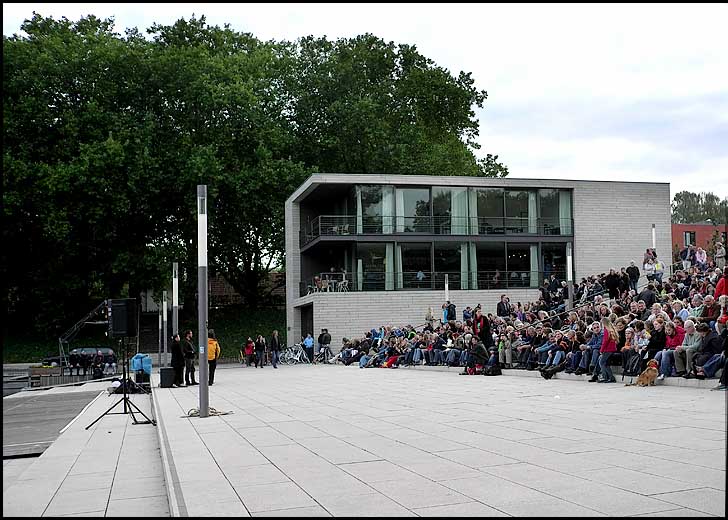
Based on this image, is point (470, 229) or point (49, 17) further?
point (49, 17)

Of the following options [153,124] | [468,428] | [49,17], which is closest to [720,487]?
[468,428]

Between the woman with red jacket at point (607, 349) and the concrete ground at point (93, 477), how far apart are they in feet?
32.8

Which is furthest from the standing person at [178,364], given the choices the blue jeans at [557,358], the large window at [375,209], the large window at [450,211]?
the large window at [450,211]

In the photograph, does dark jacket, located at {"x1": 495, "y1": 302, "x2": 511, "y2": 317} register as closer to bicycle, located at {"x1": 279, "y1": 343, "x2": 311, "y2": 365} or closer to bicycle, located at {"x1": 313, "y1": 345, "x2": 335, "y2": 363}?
bicycle, located at {"x1": 313, "y1": 345, "x2": 335, "y2": 363}

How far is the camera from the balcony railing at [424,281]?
41.0 meters

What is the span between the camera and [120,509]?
7.05 m

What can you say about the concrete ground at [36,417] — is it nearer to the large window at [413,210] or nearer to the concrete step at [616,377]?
the concrete step at [616,377]

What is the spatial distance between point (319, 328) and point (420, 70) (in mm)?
27116

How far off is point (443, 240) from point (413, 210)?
2283 mm

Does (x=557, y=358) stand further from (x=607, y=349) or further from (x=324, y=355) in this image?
(x=324, y=355)

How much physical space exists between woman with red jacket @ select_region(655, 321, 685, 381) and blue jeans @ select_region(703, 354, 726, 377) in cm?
96

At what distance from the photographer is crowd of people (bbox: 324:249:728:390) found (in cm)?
1602

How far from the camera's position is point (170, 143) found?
162 ft

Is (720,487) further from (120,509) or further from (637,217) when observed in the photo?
(637,217)
